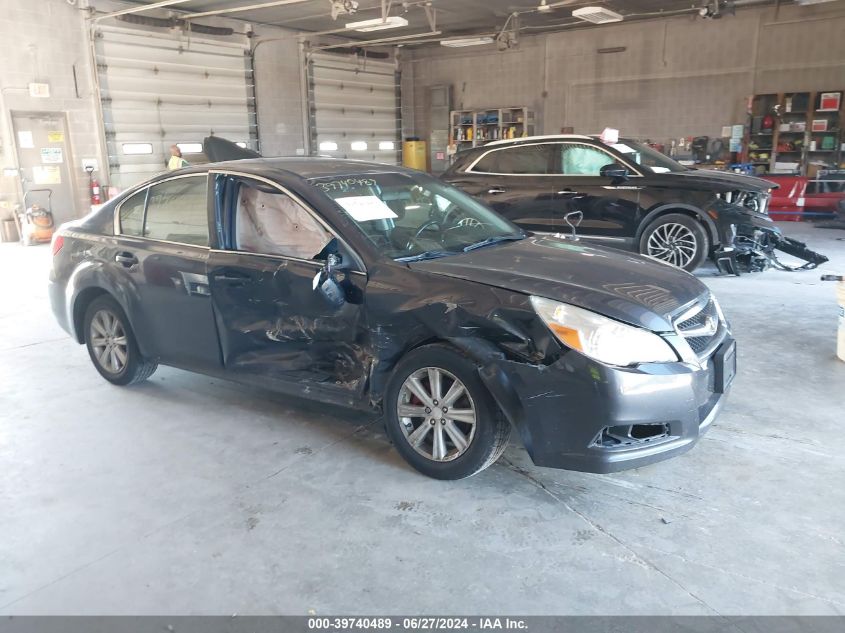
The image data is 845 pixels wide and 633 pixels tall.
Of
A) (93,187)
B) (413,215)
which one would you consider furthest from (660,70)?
(413,215)

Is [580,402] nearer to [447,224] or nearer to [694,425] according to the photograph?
[694,425]

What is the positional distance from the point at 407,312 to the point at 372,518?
92 centimetres

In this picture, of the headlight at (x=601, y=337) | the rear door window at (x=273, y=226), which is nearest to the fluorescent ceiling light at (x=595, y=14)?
the rear door window at (x=273, y=226)

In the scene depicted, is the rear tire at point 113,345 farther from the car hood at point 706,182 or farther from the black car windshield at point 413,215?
the car hood at point 706,182

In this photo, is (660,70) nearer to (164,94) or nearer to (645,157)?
(645,157)

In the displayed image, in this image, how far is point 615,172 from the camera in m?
7.55

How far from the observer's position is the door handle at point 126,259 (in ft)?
13.3

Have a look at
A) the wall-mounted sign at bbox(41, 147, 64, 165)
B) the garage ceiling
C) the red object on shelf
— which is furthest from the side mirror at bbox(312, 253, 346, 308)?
the red object on shelf

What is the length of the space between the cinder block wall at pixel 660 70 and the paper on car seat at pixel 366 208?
13.5 metres

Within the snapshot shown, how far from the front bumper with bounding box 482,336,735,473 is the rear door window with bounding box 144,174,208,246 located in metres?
2.00

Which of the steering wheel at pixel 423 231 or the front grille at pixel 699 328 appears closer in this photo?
the front grille at pixel 699 328

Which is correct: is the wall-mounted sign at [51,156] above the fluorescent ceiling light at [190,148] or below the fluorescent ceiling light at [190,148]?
below

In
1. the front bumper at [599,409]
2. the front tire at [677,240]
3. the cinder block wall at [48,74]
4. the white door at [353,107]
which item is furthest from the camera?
the white door at [353,107]

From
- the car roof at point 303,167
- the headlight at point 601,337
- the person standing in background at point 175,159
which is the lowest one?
the headlight at point 601,337
